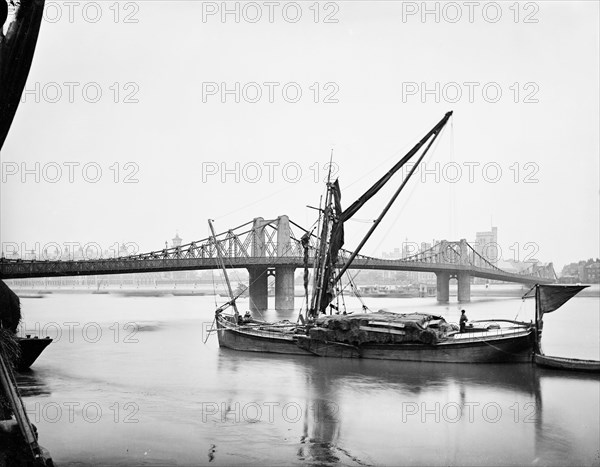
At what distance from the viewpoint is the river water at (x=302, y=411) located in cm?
1623

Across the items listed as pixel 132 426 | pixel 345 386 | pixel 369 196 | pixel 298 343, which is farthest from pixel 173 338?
pixel 132 426

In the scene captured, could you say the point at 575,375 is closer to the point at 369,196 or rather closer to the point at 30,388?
the point at 369,196

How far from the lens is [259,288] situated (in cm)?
Result: 9319

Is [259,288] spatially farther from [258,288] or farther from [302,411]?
[302,411]

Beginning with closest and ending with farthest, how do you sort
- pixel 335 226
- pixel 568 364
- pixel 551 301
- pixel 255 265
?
pixel 568 364 < pixel 551 301 < pixel 335 226 < pixel 255 265

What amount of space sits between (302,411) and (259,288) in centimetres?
7123

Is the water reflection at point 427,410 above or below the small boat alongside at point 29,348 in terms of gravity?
below

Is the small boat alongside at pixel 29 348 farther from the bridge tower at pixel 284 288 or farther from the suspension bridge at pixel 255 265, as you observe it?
the bridge tower at pixel 284 288

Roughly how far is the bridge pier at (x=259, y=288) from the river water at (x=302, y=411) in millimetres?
52884

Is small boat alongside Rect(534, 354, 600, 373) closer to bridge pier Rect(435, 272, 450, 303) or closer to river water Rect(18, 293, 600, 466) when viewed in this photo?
river water Rect(18, 293, 600, 466)

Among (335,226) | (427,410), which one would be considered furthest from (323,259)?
(427,410)

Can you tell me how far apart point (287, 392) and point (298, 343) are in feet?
33.1

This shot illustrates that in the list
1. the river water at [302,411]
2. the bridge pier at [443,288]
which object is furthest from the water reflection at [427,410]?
the bridge pier at [443,288]

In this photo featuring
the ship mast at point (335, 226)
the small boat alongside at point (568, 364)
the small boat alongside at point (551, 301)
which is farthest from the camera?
the ship mast at point (335, 226)
